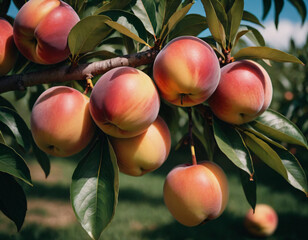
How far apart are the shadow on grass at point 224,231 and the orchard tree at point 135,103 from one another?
8.18 feet

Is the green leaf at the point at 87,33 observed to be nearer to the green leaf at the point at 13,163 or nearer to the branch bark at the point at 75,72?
the branch bark at the point at 75,72

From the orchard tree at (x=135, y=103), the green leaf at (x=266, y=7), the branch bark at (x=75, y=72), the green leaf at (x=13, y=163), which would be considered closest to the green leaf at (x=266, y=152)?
the orchard tree at (x=135, y=103)

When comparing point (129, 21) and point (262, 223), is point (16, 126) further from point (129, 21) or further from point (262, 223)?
point (262, 223)

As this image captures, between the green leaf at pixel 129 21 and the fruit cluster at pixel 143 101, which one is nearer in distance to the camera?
the fruit cluster at pixel 143 101

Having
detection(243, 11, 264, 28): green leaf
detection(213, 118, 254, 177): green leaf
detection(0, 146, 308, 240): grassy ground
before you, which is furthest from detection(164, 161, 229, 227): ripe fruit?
detection(0, 146, 308, 240): grassy ground

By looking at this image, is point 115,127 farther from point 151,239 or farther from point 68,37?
point 151,239

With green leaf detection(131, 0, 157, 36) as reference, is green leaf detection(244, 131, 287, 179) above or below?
below

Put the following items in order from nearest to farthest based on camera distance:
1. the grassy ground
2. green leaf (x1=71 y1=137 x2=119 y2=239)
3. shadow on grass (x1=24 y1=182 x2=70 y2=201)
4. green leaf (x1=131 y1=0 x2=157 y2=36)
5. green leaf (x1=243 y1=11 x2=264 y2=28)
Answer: green leaf (x1=71 y1=137 x2=119 y2=239) → green leaf (x1=131 y1=0 x2=157 y2=36) → green leaf (x1=243 y1=11 x2=264 y2=28) → the grassy ground → shadow on grass (x1=24 y1=182 x2=70 y2=201)

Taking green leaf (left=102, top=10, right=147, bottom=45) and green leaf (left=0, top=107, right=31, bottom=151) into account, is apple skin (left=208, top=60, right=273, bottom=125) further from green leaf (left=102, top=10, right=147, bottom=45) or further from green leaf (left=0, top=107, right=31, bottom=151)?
green leaf (left=0, top=107, right=31, bottom=151)

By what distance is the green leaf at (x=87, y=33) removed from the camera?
738 millimetres

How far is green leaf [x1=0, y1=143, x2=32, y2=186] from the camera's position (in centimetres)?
71

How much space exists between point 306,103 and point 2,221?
323 centimetres

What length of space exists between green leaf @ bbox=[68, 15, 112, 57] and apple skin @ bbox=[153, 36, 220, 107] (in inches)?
7.1

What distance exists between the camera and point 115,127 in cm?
71
